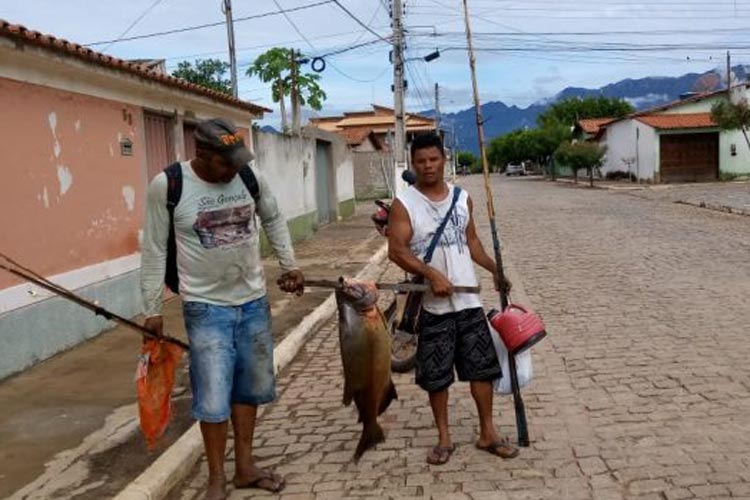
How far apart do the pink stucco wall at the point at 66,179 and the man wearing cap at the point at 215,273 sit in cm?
333

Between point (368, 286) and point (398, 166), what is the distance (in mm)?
20238

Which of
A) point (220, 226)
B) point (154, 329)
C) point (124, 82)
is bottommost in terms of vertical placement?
point (154, 329)

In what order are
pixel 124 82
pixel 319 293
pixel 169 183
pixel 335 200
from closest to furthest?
1. pixel 169 183
2. pixel 124 82
3. pixel 319 293
4. pixel 335 200

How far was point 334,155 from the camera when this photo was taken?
23.7 metres

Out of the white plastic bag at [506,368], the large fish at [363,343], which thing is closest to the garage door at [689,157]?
the white plastic bag at [506,368]

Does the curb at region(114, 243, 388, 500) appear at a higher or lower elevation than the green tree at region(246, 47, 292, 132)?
lower

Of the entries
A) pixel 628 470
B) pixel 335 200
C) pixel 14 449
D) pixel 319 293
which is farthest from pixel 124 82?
pixel 335 200

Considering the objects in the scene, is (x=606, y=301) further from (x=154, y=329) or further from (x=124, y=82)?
(x=154, y=329)

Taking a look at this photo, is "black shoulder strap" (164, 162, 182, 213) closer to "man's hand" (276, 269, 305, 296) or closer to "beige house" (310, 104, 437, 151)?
"man's hand" (276, 269, 305, 296)

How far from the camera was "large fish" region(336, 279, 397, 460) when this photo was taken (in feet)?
13.7

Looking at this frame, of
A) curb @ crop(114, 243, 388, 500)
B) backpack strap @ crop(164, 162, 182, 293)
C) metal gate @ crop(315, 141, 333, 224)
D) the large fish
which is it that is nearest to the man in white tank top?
the large fish

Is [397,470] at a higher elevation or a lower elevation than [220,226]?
lower

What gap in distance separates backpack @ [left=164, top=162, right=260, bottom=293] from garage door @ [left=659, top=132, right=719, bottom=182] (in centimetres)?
4102

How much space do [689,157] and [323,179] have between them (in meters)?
26.6
